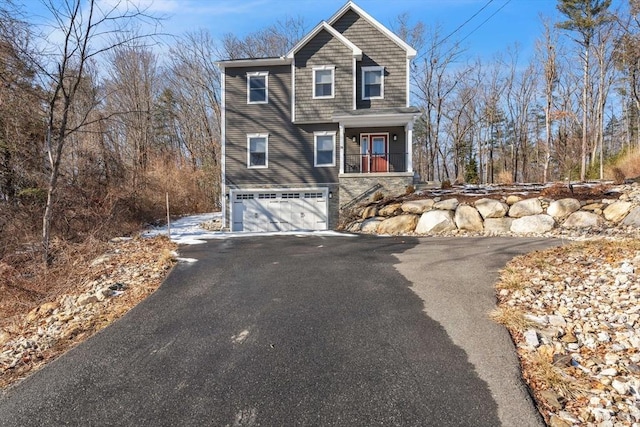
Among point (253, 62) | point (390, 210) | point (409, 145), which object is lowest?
point (390, 210)

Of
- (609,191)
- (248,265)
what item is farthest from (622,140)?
(248,265)

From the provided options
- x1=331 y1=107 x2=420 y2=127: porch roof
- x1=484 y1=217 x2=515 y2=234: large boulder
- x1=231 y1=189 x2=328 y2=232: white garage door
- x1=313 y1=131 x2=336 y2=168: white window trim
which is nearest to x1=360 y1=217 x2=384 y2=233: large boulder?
x1=231 y1=189 x2=328 y2=232: white garage door

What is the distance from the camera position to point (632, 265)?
496 cm

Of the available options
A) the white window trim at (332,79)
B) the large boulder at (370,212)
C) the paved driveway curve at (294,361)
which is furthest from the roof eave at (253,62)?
the paved driveway curve at (294,361)

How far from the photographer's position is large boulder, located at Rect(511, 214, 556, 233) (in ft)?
33.6

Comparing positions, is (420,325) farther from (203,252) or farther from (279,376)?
(203,252)

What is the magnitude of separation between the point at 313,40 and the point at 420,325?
1559 centimetres

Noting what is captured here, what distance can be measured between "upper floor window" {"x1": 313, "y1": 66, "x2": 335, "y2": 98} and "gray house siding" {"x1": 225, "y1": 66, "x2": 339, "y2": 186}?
1274mm

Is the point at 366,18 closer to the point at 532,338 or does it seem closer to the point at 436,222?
the point at 436,222

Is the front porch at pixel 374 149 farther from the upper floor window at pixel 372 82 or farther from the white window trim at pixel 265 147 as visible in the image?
the white window trim at pixel 265 147

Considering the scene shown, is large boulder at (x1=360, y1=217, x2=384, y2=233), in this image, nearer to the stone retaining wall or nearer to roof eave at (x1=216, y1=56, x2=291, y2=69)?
the stone retaining wall

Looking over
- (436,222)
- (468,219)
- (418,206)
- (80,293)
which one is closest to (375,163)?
(418,206)

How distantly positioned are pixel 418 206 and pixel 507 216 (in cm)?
284

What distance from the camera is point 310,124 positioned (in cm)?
1636
